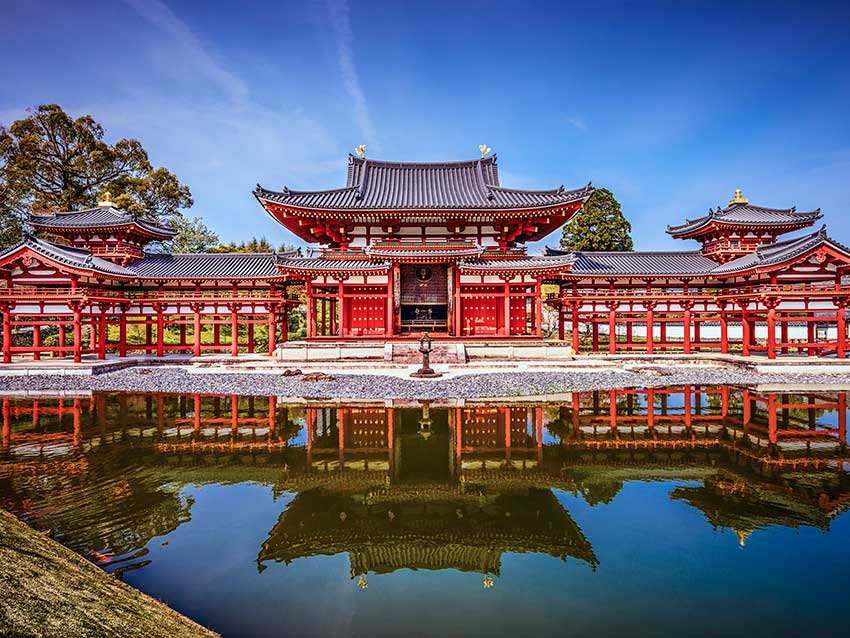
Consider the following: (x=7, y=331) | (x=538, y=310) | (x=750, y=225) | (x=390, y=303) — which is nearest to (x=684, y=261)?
(x=750, y=225)

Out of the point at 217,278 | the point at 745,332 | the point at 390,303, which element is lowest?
the point at 745,332

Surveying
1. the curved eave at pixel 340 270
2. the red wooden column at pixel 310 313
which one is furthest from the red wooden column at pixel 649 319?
the red wooden column at pixel 310 313

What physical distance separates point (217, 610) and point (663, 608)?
443 centimetres

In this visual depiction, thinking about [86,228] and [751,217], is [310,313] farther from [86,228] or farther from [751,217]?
[751,217]

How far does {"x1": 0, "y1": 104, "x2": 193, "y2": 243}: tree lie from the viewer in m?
36.0

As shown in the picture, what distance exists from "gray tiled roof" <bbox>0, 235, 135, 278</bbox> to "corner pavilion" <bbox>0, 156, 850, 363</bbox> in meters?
0.10

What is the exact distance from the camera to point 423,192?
91.7 feet

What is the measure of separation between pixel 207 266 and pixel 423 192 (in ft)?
45.4

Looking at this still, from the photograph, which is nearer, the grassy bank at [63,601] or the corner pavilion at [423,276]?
the grassy bank at [63,601]

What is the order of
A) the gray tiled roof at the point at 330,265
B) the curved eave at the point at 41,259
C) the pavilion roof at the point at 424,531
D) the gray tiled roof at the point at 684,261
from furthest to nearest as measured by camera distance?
the gray tiled roof at the point at 330,265
the gray tiled roof at the point at 684,261
the curved eave at the point at 41,259
the pavilion roof at the point at 424,531

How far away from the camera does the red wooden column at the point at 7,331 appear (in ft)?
70.5

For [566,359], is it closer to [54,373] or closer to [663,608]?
[663,608]

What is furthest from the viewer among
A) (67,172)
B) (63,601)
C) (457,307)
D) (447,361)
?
(67,172)

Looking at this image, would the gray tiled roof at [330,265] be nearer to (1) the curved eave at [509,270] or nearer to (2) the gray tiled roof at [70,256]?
(1) the curved eave at [509,270]
